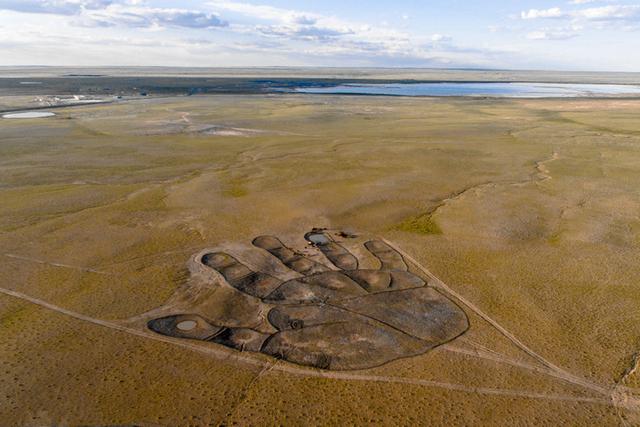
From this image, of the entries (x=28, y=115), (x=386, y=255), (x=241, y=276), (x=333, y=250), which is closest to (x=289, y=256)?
(x=333, y=250)

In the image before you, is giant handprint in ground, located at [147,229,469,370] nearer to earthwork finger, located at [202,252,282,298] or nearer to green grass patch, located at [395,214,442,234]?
earthwork finger, located at [202,252,282,298]

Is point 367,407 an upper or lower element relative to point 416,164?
lower

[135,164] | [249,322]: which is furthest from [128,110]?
[249,322]

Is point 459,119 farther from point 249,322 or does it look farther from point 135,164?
point 249,322

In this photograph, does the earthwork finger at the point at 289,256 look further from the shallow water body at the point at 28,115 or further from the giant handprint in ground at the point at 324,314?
the shallow water body at the point at 28,115

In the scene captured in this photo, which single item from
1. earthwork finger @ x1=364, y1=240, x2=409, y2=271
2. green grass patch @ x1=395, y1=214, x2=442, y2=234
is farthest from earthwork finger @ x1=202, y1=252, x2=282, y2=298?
green grass patch @ x1=395, y1=214, x2=442, y2=234

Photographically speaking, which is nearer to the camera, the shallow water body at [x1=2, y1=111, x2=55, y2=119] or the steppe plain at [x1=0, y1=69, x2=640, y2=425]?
the steppe plain at [x1=0, y1=69, x2=640, y2=425]

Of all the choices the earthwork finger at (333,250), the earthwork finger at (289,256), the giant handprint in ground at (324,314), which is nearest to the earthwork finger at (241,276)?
the giant handprint in ground at (324,314)

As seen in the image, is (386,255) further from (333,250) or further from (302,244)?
(302,244)
